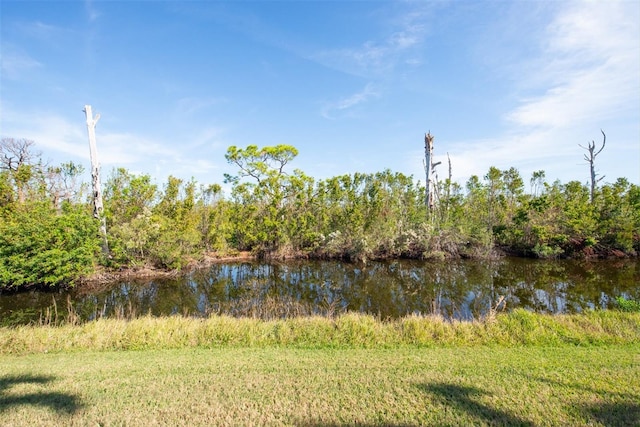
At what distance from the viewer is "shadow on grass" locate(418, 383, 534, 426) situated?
12.3 ft

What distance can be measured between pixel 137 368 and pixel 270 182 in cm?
2071

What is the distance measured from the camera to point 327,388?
15.0 ft

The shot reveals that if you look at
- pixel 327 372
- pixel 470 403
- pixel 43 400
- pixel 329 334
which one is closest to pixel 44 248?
pixel 43 400

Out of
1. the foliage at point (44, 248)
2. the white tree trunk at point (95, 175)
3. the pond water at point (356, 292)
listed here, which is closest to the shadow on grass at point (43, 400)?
the pond water at point (356, 292)

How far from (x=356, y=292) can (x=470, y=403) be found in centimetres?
1073

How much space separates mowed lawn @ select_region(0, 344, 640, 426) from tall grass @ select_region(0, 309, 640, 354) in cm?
60

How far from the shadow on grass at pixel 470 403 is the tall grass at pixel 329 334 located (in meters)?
2.23

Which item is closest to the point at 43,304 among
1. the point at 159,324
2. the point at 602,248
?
the point at 159,324

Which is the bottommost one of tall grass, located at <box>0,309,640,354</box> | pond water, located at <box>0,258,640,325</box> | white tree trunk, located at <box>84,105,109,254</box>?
pond water, located at <box>0,258,640,325</box>

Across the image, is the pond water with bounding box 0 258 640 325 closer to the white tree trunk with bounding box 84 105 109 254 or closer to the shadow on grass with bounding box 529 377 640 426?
the white tree trunk with bounding box 84 105 109 254

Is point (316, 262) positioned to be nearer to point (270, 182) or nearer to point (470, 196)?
point (270, 182)

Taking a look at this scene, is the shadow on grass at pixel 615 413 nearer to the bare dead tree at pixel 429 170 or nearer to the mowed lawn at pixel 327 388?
the mowed lawn at pixel 327 388

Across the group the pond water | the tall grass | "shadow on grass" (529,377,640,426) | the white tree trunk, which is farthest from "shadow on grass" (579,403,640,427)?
the white tree trunk

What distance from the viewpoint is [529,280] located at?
16812 millimetres
